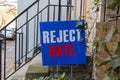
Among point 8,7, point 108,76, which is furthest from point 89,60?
point 8,7

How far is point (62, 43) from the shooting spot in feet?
12.6

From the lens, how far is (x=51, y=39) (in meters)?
3.83

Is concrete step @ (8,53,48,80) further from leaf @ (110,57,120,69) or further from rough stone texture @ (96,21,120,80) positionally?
leaf @ (110,57,120,69)

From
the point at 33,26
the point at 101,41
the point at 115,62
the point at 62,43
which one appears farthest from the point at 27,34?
the point at 115,62

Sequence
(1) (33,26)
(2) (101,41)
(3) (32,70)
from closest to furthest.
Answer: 1. (2) (101,41)
2. (3) (32,70)
3. (1) (33,26)

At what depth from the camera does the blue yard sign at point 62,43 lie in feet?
12.4

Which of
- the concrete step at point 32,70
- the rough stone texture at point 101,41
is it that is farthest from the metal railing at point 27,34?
the rough stone texture at point 101,41

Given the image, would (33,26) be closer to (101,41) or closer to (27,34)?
(27,34)

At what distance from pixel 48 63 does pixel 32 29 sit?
459 cm

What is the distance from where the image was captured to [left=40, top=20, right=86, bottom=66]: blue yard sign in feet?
12.4

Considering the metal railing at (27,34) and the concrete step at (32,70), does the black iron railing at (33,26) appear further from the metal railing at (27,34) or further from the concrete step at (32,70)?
the concrete step at (32,70)

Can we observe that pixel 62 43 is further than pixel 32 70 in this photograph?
No

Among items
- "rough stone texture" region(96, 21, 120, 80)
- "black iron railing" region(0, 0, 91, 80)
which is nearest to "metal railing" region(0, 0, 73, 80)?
"black iron railing" region(0, 0, 91, 80)

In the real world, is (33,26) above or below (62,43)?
above
